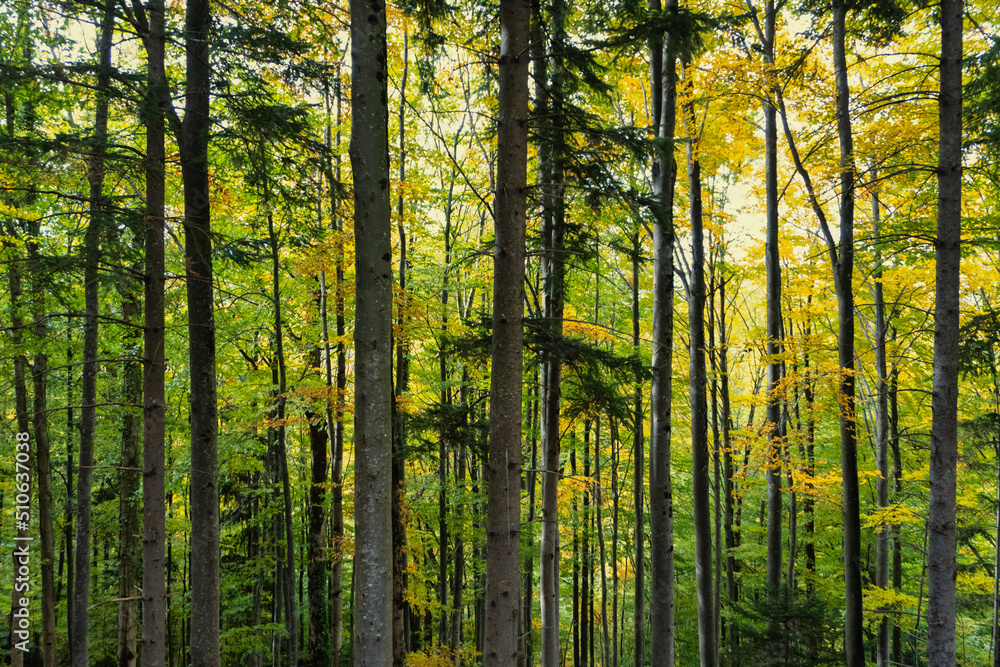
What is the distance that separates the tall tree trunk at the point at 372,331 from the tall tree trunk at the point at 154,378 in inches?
82.6

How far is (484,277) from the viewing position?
11547mm

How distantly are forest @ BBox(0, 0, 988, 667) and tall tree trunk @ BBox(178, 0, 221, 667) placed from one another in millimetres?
30

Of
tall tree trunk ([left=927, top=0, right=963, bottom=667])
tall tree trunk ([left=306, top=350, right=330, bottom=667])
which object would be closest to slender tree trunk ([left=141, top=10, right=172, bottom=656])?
tall tree trunk ([left=306, top=350, right=330, bottom=667])

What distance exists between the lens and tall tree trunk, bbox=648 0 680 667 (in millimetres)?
6148

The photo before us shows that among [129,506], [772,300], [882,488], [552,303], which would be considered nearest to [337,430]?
[129,506]

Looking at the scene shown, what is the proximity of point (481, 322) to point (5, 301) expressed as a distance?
10.5 m

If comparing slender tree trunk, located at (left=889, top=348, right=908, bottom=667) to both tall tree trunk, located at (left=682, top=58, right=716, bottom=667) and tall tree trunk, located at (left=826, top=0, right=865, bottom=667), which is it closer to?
tall tree trunk, located at (left=826, top=0, right=865, bottom=667)

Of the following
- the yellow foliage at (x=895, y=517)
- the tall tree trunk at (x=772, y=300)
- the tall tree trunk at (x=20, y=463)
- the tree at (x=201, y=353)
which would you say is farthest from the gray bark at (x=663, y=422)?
the tall tree trunk at (x=20, y=463)

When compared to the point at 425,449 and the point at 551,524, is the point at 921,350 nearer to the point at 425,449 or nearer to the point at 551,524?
the point at 551,524

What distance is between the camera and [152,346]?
5.03 m

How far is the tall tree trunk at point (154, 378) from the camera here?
4742mm

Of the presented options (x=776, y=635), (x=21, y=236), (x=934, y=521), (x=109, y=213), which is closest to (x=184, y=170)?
(x=109, y=213)

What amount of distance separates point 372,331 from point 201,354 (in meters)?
2.40

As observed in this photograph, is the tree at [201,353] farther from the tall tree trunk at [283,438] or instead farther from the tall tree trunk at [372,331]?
the tall tree trunk at [372,331]
